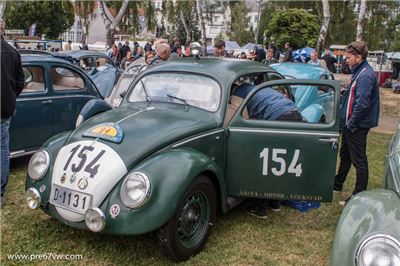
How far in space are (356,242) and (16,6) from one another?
175 feet

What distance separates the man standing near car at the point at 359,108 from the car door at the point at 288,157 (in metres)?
0.85

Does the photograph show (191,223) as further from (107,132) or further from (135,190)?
(107,132)

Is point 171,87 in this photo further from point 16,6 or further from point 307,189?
point 16,6

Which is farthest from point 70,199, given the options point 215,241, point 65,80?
point 65,80

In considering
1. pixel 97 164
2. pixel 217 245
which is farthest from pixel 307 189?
pixel 97 164

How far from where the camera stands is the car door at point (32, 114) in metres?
6.24

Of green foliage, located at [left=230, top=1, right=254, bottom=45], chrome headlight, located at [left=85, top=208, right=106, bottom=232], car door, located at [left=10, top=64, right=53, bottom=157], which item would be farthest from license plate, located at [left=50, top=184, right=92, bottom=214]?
green foliage, located at [left=230, top=1, right=254, bottom=45]

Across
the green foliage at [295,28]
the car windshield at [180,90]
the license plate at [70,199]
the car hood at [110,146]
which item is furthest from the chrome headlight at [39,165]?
the green foliage at [295,28]

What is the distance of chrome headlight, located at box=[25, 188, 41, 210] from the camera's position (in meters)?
3.91

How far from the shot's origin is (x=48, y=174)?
158 inches

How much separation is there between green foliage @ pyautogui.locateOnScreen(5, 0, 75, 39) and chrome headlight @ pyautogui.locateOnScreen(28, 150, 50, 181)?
4736 cm

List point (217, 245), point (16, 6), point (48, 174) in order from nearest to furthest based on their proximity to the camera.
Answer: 1. point (48, 174)
2. point (217, 245)
3. point (16, 6)

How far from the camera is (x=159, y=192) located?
140 inches

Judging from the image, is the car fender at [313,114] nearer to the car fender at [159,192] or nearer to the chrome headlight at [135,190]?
the car fender at [159,192]
